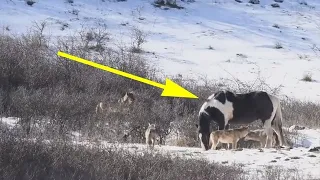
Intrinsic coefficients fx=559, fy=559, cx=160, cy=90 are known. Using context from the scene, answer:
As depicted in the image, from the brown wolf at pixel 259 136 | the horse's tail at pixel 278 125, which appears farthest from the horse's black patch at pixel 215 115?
the horse's tail at pixel 278 125

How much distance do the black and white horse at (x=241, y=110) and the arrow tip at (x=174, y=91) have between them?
3240 mm

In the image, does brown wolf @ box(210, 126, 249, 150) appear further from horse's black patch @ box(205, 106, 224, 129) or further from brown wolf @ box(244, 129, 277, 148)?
horse's black patch @ box(205, 106, 224, 129)

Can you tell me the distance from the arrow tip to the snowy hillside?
3.32m

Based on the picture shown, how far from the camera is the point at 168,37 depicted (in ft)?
82.6

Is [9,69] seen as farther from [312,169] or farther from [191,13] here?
[191,13]

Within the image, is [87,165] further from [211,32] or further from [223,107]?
[211,32]

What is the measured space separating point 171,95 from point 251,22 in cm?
1501

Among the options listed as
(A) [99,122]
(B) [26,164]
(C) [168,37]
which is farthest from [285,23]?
(B) [26,164]

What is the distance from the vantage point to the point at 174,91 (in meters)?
15.8

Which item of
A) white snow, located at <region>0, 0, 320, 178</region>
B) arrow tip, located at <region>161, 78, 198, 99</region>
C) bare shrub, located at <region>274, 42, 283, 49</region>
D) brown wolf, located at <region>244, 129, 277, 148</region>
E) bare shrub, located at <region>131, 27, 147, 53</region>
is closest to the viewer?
brown wolf, located at <region>244, 129, 277, 148</region>

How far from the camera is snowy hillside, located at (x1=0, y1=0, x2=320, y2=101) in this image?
21.5m

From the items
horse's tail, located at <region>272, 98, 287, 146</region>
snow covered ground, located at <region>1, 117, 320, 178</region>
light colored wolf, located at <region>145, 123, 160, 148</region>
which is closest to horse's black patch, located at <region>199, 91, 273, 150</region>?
horse's tail, located at <region>272, 98, 287, 146</region>

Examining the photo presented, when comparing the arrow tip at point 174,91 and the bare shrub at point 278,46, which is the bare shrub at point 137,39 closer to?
the arrow tip at point 174,91

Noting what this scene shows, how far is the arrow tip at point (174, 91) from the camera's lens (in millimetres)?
14914
